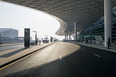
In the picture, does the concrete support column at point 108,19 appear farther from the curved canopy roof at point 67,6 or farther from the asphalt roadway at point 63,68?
the asphalt roadway at point 63,68

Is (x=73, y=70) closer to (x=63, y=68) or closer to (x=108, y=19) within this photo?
(x=63, y=68)

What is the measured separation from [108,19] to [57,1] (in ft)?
57.0

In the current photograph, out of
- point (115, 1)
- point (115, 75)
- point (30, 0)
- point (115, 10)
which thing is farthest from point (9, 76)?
point (115, 10)

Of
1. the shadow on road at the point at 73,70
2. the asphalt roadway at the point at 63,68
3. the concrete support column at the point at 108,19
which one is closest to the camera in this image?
the shadow on road at the point at 73,70

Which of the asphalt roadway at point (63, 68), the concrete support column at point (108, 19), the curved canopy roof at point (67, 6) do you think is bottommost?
the asphalt roadway at point (63, 68)

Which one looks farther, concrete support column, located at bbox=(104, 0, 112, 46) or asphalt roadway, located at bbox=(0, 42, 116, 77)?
concrete support column, located at bbox=(104, 0, 112, 46)

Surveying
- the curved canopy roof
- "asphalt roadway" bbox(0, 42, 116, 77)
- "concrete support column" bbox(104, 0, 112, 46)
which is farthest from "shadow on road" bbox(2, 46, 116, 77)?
the curved canopy roof

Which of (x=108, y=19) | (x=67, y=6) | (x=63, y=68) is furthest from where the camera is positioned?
(x=67, y=6)

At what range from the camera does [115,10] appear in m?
52.4

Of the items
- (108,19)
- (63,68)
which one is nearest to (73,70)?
(63,68)

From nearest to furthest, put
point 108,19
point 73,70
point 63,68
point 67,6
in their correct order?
point 73,70
point 63,68
point 108,19
point 67,6

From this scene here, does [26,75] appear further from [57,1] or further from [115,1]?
[115,1]

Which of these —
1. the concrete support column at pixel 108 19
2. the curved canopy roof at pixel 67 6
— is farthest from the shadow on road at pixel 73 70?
the curved canopy roof at pixel 67 6

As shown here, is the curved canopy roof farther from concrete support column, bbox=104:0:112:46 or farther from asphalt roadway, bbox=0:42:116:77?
asphalt roadway, bbox=0:42:116:77
